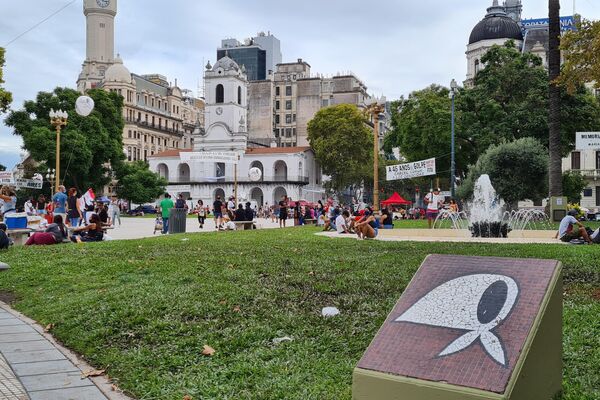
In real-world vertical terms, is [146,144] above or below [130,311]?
above

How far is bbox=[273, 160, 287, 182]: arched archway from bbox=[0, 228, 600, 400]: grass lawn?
201 feet

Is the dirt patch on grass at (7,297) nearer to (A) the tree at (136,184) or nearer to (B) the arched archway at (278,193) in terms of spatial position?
(A) the tree at (136,184)

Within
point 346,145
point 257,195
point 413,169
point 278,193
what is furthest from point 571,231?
point 257,195

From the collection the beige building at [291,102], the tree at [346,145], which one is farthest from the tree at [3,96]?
the beige building at [291,102]

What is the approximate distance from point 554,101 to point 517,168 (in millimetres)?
11753

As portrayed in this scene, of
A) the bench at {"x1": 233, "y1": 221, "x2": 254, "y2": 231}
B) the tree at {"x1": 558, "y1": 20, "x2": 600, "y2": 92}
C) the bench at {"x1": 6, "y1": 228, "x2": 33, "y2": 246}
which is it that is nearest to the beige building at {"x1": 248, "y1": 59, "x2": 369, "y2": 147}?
the bench at {"x1": 233, "y1": 221, "x2": 254, "y2": 231}

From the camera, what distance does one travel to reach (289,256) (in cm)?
1109

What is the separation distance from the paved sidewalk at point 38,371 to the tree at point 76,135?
40.9m

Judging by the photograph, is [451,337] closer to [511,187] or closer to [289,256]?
[289,256]

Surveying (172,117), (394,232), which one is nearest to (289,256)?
(394,232)

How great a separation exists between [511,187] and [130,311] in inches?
1168

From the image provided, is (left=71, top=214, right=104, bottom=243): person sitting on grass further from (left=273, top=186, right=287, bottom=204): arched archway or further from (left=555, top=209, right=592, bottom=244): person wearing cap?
(left=273, top=186, right=287, bottom=204): arched archway

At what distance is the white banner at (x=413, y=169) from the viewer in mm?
22828

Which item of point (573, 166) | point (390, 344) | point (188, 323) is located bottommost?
point (188, 323)
